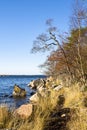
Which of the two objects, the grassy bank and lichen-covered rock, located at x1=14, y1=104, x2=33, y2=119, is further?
lichen-covered rock, located at x1=14, y1=104, x2=33, y2=119

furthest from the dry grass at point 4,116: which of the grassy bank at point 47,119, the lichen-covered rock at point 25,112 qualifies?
the lichen-covered rock at point 25,112

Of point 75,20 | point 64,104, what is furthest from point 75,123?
point 75,20

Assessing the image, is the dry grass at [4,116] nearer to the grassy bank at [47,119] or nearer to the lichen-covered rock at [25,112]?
the grassy bank at [47,119]

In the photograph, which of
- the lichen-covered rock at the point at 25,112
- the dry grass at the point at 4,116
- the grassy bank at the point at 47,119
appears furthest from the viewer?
the lichen-covered rock at the point at 25,112

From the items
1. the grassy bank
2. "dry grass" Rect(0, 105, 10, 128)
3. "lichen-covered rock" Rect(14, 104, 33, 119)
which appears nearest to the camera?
the grassy bank

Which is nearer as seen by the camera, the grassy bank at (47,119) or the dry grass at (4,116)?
the grassy bank at (47,119)

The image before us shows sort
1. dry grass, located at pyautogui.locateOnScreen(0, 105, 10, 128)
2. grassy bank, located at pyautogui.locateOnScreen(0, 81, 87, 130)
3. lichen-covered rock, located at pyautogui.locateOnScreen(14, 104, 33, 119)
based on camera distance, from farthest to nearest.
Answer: lichen-covered rock, located at pyautogui.locateOnScreen(14, 104, 33, 119) → dry grass, located at pyautogui.locateOnScreen(0, 105, 10, 128) → grassy bank, located at pyautogui.locateOnScreen(0, 81, 87, 130)

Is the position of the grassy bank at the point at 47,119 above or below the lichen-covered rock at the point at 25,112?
below

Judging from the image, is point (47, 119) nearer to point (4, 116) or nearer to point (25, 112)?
point (25, 112)

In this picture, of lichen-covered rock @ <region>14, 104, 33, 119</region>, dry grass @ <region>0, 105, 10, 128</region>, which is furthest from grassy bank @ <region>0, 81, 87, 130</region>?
lichen-covered rock @ <region>14, 104, 33, 119</region>

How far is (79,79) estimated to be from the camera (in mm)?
29516

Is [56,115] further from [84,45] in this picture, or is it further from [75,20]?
[84,45]

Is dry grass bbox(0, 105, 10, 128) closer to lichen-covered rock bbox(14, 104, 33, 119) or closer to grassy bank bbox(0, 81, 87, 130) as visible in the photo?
grassy bank bbox(0, 81, 87, 130)

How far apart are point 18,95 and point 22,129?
2527 cm
